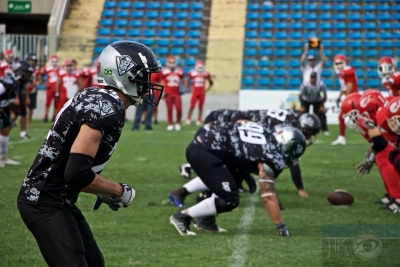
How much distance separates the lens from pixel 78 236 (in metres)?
3.59

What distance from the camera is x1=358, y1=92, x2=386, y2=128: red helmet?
26.1 ft

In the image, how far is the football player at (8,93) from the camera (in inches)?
392

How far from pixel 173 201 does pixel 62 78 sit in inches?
525

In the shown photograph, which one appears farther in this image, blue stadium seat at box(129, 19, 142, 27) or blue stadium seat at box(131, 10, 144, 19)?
blue stadium seat at box(131, 10, 144, 19)

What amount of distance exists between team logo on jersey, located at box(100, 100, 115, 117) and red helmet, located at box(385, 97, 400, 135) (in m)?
3.77

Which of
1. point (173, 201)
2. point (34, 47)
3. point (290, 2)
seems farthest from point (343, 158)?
point (290, 2)

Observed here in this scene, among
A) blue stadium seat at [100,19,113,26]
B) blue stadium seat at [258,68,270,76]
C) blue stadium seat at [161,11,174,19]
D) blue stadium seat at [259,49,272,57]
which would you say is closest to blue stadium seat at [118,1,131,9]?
blue stadium seat at [100,19,113,26]

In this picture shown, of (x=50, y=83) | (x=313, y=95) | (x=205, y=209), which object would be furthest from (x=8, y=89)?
(x=50, y=83)

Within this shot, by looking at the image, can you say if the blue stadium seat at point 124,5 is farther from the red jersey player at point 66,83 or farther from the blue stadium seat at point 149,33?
the red jersey player at point 66,83

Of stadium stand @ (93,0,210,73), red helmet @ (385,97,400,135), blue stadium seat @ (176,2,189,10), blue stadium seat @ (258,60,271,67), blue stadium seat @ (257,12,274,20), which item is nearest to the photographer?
red helmet @ (385,97,400,135)

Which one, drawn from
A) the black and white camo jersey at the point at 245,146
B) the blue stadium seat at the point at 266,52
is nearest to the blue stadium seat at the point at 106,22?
the blue stadium seat at the point at 266,52

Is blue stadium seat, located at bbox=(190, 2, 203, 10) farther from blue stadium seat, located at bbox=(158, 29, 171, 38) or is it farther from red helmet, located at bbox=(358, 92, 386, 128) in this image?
red helmet, located at bbox=(358, 92, 386, 128)

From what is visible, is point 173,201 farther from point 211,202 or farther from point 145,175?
point 145,175

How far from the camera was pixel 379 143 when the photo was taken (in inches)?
322
